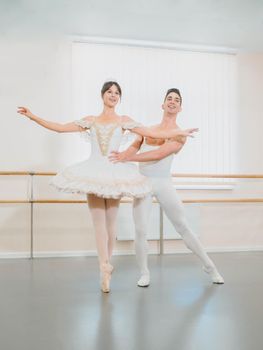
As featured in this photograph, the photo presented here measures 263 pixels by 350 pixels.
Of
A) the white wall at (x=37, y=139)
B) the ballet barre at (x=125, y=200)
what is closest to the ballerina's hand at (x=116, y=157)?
the ballet barre at (x=125, y=200)

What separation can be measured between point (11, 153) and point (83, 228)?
1022 millimetres

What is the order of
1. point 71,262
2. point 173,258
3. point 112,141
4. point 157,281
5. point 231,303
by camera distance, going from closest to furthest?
point 231,303
point 112,141
point 157,281
point 71,262
point 173,258

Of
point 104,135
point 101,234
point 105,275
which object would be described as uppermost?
point 104,135

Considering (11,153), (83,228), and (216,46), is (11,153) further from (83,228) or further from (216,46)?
(216,46)

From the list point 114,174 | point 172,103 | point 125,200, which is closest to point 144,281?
point 114,174

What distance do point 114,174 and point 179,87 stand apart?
7.20 ft

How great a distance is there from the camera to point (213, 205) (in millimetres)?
4500

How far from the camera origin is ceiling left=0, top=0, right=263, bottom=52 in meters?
3.41

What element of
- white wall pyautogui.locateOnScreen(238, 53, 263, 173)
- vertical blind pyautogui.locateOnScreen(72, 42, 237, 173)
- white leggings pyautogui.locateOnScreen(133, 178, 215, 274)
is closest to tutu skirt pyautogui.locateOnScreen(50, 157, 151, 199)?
white leggings pyautogui.locateOnScreen(133, 178, 215, 274)

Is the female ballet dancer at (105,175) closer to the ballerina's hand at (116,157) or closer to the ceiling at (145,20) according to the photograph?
the ballerina's hand at (116,157)

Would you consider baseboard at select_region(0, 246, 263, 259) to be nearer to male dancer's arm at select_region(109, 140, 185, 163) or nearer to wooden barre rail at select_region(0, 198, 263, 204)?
wooden barre rail at select_region(0, 198, 263, 204)

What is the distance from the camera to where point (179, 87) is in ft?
14.5

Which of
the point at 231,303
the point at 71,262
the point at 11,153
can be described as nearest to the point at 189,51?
the point at 11,153

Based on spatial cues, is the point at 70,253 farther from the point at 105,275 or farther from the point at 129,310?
the point at 129,310
